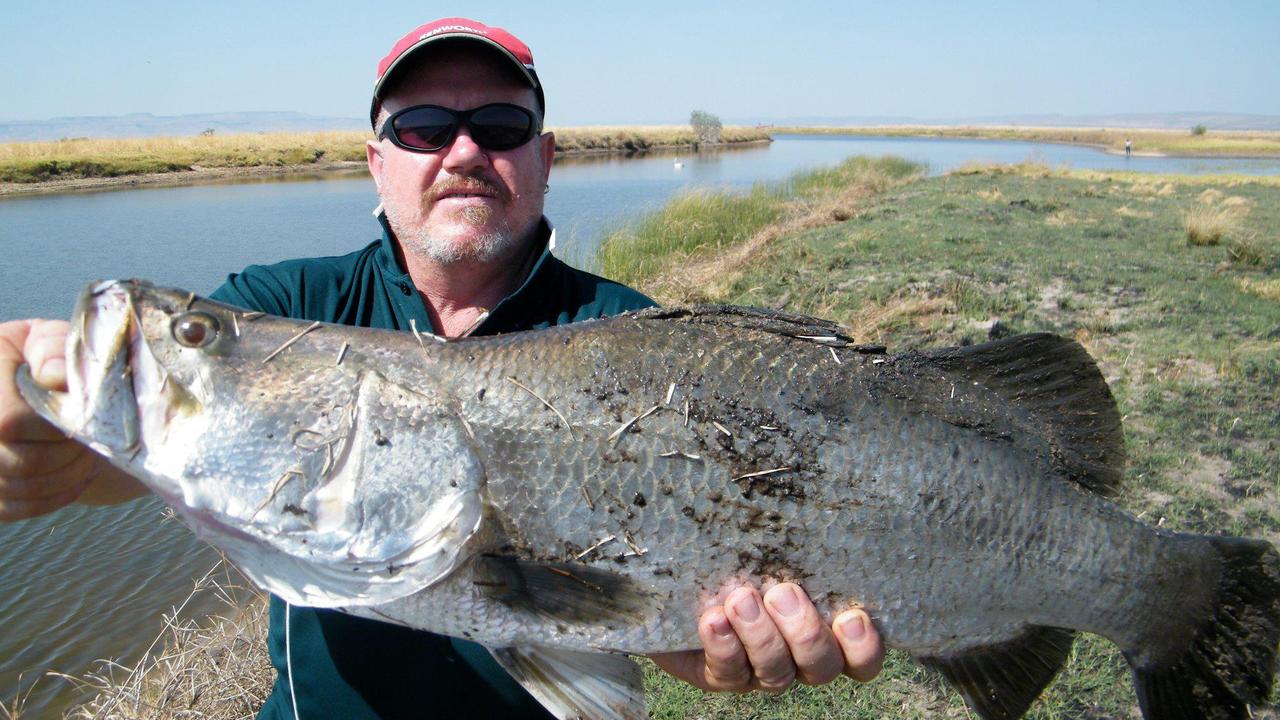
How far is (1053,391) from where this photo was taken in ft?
7.79

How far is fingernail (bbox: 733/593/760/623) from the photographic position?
77.9 inches

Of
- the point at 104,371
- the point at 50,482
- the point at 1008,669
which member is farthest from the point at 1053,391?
the point at 50,482

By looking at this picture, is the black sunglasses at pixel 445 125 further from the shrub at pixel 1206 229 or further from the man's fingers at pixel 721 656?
the shrub at pixel 1206 229

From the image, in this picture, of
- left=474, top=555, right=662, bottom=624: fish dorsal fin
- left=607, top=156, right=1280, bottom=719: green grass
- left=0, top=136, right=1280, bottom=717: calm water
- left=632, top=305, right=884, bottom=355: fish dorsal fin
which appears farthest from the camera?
left=0, top=136, right=1280, bottom=717: calm water

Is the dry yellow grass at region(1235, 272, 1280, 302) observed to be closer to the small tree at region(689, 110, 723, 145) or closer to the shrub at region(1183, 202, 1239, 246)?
the shrub at region(1183, 202, 1239, 246)

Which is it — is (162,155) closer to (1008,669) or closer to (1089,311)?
(1089,311)

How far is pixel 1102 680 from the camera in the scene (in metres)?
3.83

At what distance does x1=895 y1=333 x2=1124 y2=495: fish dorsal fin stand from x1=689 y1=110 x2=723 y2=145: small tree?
77.5 m

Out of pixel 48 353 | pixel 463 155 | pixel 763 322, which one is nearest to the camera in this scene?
pixel 48 353

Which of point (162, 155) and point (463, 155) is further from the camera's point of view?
point (162, 155)

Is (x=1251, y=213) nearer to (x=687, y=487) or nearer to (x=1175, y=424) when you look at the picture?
(x=1175, y=424)

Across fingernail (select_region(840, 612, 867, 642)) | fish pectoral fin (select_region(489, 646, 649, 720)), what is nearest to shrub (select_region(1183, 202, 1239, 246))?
fingernail (select_region(840, 612, 867, 642))

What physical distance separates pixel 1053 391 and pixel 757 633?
1.22 meters

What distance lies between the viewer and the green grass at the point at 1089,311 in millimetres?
4035
